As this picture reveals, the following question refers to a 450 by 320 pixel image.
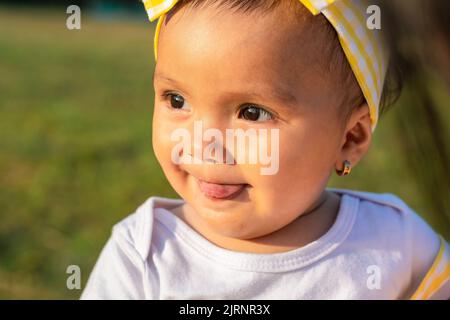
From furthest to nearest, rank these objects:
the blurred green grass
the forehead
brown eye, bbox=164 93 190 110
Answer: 1. the blurred green grass
2. brown eye, bbox=164 93 190 110
3. the forehead

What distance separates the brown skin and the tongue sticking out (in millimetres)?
13

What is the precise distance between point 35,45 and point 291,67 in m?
7.11

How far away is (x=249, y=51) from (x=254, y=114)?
0.42 feet

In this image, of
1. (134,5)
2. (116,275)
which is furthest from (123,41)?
(116,275)

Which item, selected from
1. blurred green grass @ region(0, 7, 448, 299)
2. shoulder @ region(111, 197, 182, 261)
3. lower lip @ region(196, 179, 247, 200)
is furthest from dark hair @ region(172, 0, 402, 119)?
shoulder @ region(111, 197, 182, 261)

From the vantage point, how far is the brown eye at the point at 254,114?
4.73ft

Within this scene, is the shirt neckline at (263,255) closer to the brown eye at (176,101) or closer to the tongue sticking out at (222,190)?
the tongue sticking out at (222,190)

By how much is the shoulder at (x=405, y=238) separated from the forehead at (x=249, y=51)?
0.46 metres

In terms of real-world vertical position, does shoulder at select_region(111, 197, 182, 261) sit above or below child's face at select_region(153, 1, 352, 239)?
below

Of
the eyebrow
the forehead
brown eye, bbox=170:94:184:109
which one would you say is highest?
the forehead

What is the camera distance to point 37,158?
4.00 metres

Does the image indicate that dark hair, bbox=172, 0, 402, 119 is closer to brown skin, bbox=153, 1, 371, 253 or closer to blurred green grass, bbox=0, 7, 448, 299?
brown skin, bbox=153, 1, 371, 253

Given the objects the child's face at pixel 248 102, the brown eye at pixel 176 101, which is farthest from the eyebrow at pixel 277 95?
the brown eye at pixel 176 101

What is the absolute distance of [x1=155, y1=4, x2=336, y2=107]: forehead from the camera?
1.39 m
